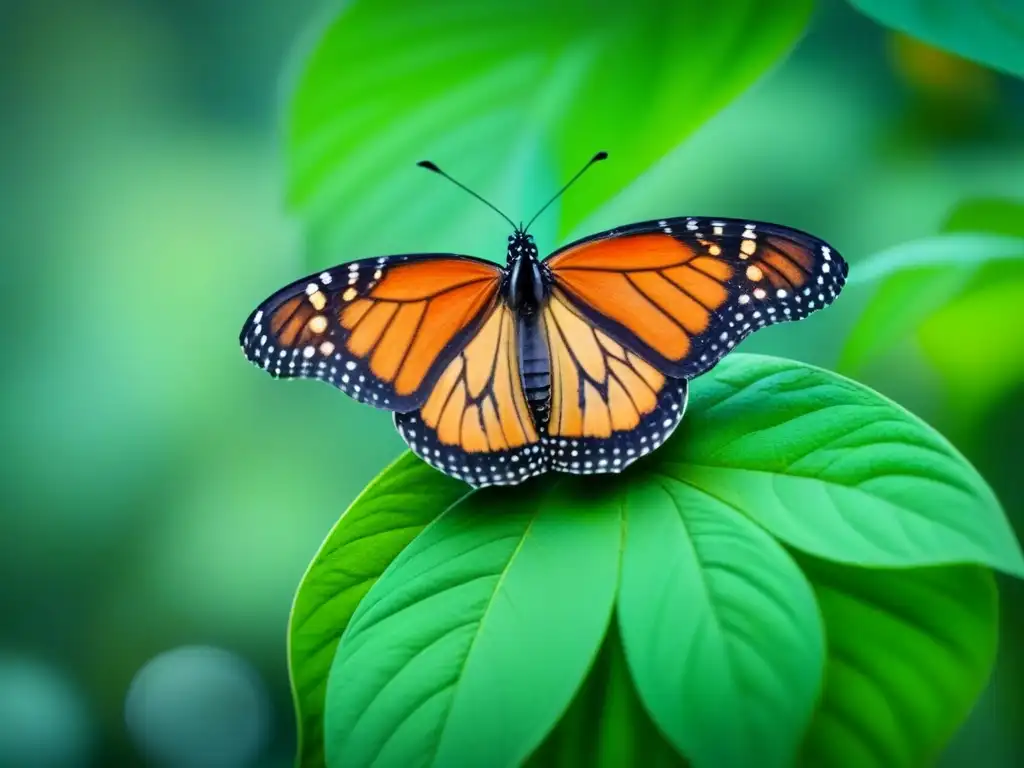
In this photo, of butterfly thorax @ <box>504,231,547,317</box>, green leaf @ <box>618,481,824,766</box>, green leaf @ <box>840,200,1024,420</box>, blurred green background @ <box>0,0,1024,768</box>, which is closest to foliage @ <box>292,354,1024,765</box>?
green leaf @ <box>618,481,824,766</box>

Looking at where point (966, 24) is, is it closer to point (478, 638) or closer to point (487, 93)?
point (487, 93)

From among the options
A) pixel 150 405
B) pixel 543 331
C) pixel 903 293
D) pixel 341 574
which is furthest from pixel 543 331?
pixel 150 405

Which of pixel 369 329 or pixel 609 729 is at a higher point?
pixel 369 329

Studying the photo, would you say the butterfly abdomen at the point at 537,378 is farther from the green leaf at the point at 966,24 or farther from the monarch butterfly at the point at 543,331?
the green leaf at the point at 966,24

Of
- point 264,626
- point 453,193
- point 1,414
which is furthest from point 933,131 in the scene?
point 1,414

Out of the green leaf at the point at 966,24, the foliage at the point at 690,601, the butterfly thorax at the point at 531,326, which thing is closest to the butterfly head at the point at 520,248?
the butterfly thorax at the point at 531,326

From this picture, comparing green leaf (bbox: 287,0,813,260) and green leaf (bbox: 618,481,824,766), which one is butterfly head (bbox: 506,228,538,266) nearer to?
green leaf (bbox: 287,0,813,260)
